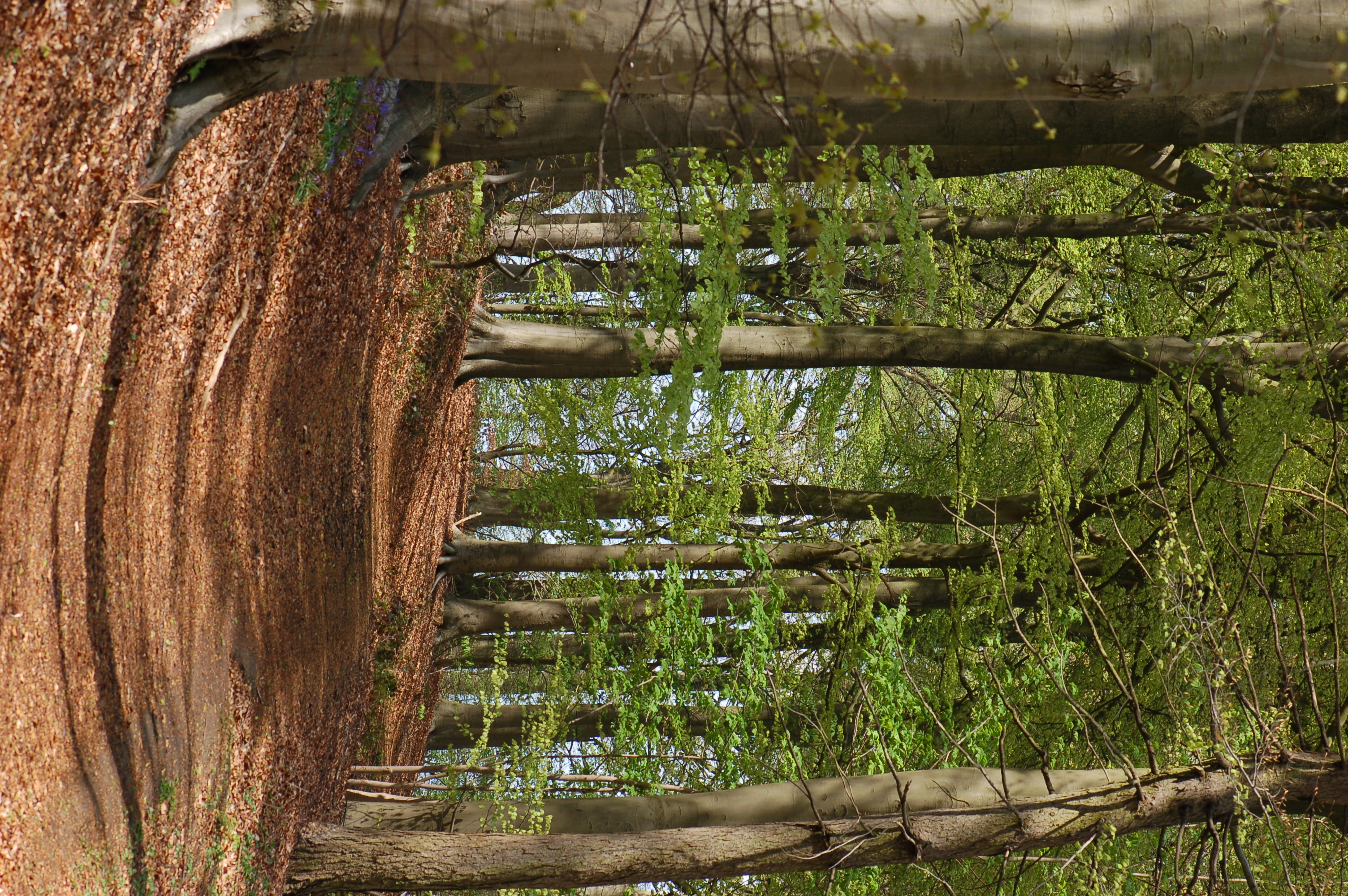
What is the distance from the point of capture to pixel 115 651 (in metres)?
3.23

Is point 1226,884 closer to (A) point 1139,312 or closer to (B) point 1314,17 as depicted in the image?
(B) point 1314,17

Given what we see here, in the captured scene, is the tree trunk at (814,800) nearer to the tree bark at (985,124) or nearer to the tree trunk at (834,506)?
the tree trunk at (834,506)

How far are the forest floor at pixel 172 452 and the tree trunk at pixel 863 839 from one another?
1189mm

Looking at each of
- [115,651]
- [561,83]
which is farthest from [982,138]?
[115,651]

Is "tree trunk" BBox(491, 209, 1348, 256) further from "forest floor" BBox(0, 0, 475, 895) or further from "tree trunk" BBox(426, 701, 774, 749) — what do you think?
"tree trunk" BBox(426, 701, 774, 749)

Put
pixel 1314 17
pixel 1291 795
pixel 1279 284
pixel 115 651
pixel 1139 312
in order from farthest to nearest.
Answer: pixel 1279 284 < pixel 1139 312 < pixel 1291 795 < pixel 115 651 < pixel 1314 17

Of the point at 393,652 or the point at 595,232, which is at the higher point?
the point at 595,232

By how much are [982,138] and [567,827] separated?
3.66 meters

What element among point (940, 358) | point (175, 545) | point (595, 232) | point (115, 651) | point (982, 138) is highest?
point (595, 232)

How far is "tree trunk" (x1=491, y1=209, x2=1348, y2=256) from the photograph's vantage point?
5.29 metres

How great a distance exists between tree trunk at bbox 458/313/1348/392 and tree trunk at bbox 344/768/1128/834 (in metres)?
2.16

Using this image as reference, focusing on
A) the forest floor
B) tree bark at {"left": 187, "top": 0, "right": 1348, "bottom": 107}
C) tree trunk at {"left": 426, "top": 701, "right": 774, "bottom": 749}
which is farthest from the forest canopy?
the forest floor

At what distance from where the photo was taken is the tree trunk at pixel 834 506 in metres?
6.29

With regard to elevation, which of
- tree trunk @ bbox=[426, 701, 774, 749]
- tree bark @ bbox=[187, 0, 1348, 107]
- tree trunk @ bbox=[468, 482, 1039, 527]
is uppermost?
tree bark @ bbox=[187, 0, 1348, 107]
